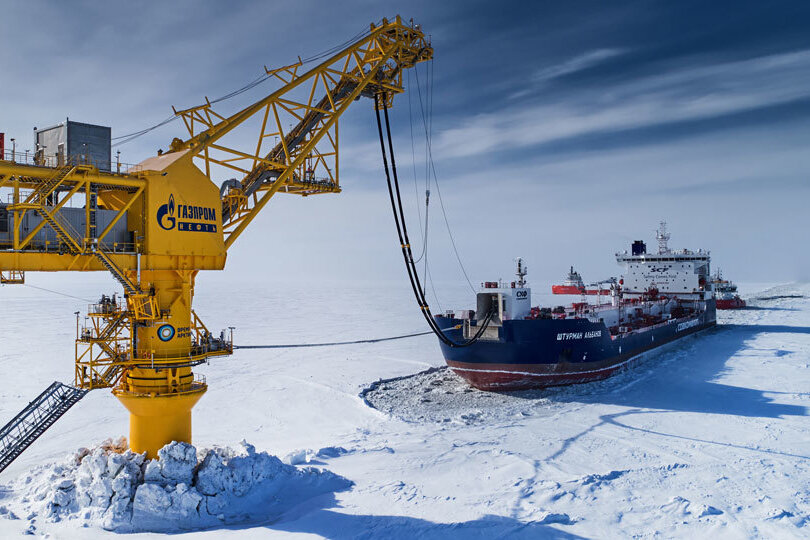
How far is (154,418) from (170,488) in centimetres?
165

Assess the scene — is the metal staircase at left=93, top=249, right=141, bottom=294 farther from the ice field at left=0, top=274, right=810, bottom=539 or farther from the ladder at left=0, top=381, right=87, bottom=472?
the ice field at left=0, top=274, right=810, bottom=539

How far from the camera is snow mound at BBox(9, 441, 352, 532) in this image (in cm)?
982

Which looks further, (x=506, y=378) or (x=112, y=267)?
(x=506, y=378)

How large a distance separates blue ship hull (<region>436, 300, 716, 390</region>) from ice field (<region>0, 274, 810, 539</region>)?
592mm

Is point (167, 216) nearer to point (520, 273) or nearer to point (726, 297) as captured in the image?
point (520, 273)

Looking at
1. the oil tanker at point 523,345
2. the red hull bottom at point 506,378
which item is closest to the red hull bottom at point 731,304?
the oil tanker at point 523,345

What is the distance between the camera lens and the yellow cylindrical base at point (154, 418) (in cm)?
1091

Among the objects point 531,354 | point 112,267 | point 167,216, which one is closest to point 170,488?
point 112,267

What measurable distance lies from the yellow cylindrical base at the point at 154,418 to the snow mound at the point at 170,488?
369 millimetres

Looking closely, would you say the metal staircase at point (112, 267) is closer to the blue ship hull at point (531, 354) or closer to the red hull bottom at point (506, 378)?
the blue ship hull at point (531, 354)

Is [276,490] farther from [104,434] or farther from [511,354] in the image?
[511,354]

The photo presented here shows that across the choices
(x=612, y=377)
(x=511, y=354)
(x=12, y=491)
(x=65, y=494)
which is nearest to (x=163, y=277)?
(x=65, y=494)

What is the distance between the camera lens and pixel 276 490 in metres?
10.9

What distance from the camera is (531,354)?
1959 centimetres
